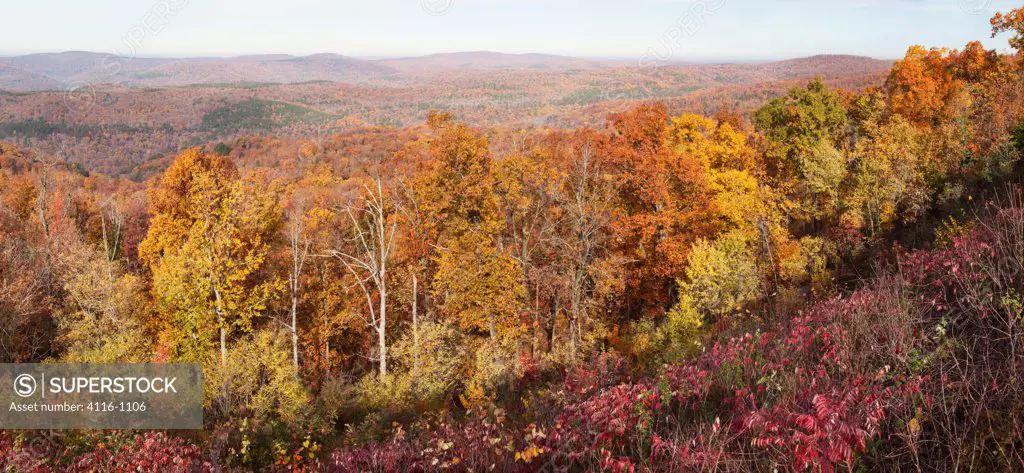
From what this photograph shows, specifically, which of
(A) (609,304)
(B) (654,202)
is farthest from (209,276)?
(B) (654,202)

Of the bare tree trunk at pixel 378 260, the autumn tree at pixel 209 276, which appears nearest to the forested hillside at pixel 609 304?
the autumn tree at pixel 209 276

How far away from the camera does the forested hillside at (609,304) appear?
5645 millimetres

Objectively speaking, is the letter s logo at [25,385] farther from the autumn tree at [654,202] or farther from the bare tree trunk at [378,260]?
the autumn tree at [654,202]

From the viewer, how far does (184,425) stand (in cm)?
1267

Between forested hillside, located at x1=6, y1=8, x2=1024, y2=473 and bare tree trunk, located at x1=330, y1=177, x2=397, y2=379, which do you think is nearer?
forested hillside, located at x1=6, y1=8, x2=1024, y2=473

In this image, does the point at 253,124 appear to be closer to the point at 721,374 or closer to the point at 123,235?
the point at 123,235

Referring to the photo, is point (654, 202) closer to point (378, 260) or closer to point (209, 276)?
point (378, 260)

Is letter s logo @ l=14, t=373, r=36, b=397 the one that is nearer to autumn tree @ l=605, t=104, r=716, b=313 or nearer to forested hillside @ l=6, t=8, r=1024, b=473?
forested hillside @ l=6, t=8, r=1024, b=473

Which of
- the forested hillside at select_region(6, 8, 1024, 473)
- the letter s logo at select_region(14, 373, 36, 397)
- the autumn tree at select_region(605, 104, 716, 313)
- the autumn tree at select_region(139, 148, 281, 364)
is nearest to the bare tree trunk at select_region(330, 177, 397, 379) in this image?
the forested hillside at select_region(6, 8, 1024, 473)

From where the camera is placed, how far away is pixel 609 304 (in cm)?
2478

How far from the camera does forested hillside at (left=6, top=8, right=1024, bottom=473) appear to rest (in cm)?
564

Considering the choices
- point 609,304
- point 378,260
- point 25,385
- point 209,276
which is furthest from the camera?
point 609,304

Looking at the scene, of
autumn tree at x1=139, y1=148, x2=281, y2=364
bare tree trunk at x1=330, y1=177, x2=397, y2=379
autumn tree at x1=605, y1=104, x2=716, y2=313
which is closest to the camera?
bare tree trunk at x1=330, y1=177, x2=397, y2=379

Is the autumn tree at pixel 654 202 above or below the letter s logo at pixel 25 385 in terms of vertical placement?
above
